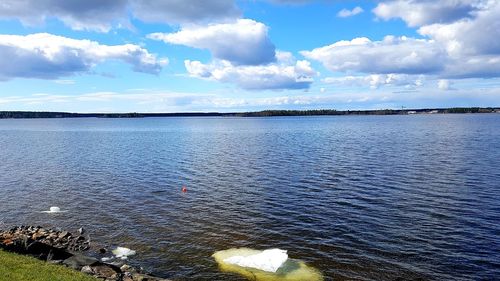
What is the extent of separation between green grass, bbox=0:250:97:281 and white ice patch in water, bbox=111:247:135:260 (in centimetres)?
773

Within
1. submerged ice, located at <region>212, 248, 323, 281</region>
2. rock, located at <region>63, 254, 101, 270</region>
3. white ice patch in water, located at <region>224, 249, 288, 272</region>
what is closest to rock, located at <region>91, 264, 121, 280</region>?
rock, located at <region>63, 254, 101, 270</region>

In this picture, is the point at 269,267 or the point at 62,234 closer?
the point at 269,267

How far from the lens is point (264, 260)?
27.1 meters

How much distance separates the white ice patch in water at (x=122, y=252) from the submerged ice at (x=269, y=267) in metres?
6.31

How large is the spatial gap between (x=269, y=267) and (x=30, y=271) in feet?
44.1

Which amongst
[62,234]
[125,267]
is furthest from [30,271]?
[62,234]

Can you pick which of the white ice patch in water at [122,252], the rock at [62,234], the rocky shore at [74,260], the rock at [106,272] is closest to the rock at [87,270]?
the rocky shore at [74,260]

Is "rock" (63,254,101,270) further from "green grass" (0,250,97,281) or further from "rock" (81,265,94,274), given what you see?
"green grass" (0,250,97,281)

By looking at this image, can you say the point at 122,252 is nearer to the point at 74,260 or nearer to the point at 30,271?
the point at 74,260

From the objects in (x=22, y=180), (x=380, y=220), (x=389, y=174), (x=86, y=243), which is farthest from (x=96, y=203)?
(x=389, y=174)

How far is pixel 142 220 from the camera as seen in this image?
125ft

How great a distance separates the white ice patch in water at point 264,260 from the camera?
87.4ft

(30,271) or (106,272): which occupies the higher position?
(30,271)

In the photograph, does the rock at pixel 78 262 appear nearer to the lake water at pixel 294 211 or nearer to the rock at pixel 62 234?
the lake water at pixel 294 211
